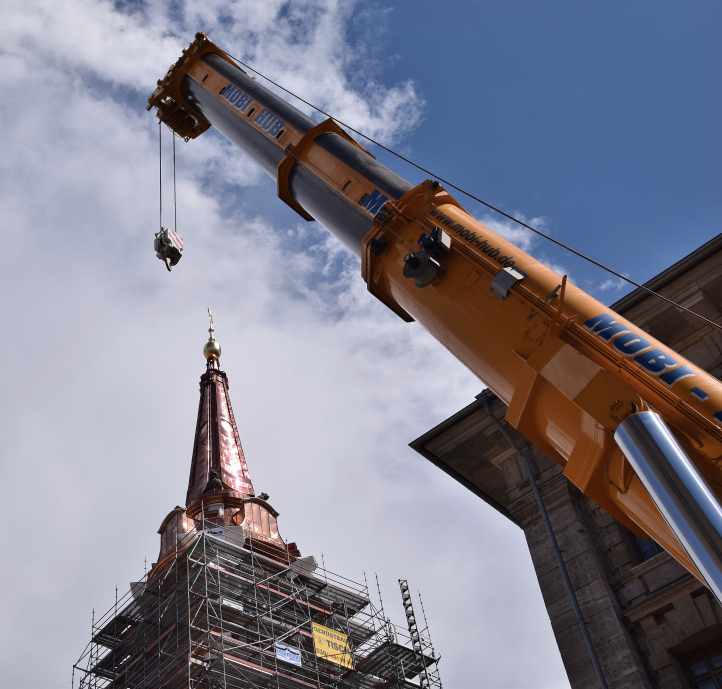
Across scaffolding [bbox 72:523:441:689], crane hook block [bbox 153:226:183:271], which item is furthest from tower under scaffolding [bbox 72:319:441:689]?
crane hook block [bbox 153:226:183:271]

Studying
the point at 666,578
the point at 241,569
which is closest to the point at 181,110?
the point at 666,578

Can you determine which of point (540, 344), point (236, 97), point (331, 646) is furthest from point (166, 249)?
point (331, 646)

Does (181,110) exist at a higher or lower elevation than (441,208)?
higher

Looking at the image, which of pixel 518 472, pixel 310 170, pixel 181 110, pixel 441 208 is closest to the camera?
pixel 441 208

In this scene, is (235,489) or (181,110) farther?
(235,489)

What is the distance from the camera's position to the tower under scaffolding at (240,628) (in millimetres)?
35531

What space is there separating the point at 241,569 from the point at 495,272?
107ft

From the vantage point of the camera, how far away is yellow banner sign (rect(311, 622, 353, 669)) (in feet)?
131

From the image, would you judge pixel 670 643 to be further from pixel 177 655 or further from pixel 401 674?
pixel 401 674

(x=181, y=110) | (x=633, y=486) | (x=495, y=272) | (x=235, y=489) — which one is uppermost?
(x=235, y=489)

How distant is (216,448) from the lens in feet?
184

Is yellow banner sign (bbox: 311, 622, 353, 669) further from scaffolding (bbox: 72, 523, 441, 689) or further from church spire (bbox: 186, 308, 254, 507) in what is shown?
church spire (bbox: 186, 308, 254, 507)

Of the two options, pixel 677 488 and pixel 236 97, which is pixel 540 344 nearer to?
pixel 677 488

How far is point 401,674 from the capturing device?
40.0m
